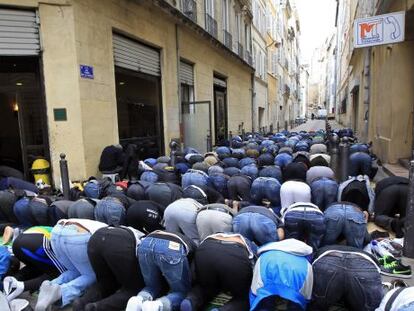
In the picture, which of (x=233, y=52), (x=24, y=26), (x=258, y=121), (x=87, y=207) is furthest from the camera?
(x=258, y=121)

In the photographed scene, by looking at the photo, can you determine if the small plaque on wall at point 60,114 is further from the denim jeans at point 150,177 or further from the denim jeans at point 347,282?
the denim jeans at point 347,282

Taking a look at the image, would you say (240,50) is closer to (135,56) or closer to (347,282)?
(135,56)

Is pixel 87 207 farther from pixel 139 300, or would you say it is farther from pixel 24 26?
pixel 24 26

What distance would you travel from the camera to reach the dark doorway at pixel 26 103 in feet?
26.4

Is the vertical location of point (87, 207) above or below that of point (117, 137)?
below

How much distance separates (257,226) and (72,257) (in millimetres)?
1872

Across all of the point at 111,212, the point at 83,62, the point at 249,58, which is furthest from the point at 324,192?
the point at 249,58

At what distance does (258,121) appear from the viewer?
96.2 feet

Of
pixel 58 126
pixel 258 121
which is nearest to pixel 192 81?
pixel 58 126

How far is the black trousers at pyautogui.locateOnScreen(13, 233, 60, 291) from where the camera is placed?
3816 millimetres

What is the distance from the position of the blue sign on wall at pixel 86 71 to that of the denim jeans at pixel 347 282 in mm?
6967

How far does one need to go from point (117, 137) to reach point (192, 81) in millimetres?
6939

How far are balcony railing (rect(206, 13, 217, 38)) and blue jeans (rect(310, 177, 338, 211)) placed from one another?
13070 millimetres

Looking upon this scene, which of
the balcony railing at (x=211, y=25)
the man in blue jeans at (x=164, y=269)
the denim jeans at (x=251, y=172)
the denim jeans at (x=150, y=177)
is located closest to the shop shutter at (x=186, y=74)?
the balcony railing at (x=211, y=25)
